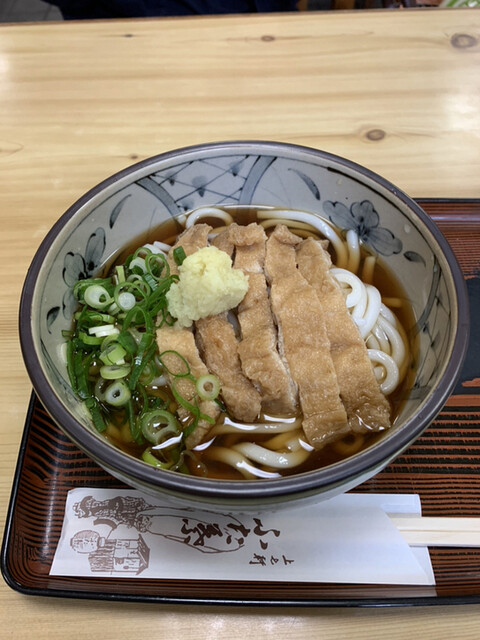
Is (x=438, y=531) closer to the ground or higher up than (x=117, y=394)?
closer to the ground

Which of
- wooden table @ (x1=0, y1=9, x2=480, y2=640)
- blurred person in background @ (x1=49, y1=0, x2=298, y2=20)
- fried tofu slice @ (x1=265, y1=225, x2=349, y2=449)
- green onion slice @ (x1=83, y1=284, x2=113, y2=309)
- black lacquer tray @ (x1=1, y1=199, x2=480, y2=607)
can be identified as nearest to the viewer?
black lacquer tray @ (x1=1, y1=199, x2=480, y2=607)

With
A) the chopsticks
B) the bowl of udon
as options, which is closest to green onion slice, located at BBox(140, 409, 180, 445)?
the bowl of udon

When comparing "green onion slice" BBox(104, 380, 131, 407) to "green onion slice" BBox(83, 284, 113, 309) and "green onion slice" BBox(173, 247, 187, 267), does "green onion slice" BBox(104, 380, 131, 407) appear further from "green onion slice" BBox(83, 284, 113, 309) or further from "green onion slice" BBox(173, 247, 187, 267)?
"green onion slice" BBox(173, 247, 187, 267)

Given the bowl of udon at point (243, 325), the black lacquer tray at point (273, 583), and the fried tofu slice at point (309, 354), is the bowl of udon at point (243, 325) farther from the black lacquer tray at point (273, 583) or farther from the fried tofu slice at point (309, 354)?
the black lacquer tray at point (273, 583)

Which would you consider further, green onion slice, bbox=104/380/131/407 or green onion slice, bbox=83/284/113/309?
green onion slice, bbox=83/284/113/309

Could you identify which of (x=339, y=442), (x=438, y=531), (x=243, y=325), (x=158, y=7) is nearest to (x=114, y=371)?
(x=243, y=325)

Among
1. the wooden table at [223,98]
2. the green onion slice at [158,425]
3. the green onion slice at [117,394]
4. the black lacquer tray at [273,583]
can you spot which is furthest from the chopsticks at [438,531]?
the wooden table at [223,98]

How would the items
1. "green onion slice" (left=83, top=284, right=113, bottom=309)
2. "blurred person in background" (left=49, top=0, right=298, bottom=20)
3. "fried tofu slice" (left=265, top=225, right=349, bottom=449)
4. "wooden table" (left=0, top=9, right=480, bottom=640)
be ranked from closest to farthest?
"fried tofu slice" (left=265, top=225, right=349, bottom=449) < "green onion slice" (left=83, top=284, right=113, bottom=309) < "wooden table" (left=0, top=9, right=480, bottom=640) < "blurred person in background" (left=49, top=0, right=298, bottom=20)

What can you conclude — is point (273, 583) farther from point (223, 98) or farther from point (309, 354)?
point (223, 98)
